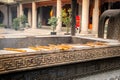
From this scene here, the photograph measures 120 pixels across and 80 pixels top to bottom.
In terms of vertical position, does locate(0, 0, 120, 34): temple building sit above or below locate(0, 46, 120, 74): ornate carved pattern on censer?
above

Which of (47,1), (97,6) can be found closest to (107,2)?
(97,6)

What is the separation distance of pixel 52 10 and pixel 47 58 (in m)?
25.3

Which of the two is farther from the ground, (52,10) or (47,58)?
(52,10)

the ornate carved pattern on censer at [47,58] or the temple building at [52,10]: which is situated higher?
the temple building at [52,10]

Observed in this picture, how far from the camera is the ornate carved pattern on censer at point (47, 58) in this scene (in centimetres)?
304

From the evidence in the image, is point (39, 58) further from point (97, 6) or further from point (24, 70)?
point (97, 6)

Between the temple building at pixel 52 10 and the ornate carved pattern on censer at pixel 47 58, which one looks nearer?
the ornate carved pattern on censer at pixel 47 58

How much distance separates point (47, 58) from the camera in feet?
11.2

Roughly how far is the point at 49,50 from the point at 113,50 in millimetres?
1415

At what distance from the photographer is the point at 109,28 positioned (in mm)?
→ 5242

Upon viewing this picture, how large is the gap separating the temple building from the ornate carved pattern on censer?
8.08 meters

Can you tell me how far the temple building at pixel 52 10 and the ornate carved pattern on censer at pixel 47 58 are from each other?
26.5ft

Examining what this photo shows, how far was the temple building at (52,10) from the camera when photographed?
65.5ft

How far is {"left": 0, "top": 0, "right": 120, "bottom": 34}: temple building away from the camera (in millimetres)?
19969
